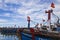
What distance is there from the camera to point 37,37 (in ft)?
128

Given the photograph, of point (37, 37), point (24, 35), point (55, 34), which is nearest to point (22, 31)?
point (24, 35)

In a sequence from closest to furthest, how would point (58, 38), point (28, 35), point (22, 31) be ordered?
point (58, 38) → point (28, 35) → point (22, 31)

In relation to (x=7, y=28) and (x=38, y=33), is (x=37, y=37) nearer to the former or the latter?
(x=38, y=33)

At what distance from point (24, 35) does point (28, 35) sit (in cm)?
248

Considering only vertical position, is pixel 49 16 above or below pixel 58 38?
above

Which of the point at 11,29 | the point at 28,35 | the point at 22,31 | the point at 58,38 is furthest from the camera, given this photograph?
the point at 11,29

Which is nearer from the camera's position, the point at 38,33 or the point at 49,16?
the point at 38,33

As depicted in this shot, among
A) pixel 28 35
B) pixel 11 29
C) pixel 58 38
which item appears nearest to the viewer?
pixel 58 38

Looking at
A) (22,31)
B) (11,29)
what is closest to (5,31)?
(11,29)

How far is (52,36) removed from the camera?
3738 centimetres

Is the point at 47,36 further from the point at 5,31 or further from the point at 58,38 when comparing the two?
the point at 5,31

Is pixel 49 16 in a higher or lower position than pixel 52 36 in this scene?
higher

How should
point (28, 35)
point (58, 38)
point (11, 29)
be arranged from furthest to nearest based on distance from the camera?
1. point (11, 29)
2. point (28, 35)
3. point (58, 38)

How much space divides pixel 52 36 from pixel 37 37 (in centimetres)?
333
